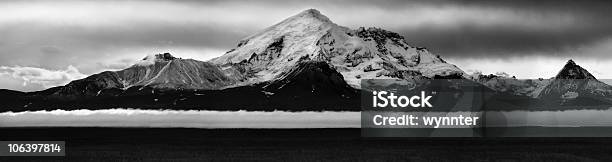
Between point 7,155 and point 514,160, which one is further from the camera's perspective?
point 514,160

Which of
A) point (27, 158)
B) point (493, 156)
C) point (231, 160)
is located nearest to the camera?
point (27, 158)

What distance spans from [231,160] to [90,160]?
2582 cm

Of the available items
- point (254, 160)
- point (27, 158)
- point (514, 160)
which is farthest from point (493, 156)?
point (27, 158)

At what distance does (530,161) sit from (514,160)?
13.6ft

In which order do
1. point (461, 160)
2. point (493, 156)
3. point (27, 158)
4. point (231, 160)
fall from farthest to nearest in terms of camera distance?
point (493, 156) < point (461, 160) < point (231, 160) < point (27, 158)

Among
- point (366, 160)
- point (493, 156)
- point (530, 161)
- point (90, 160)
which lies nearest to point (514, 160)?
point (530, 161)

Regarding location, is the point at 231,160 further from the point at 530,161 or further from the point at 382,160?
the point at 530,161

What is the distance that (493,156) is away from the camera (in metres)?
187

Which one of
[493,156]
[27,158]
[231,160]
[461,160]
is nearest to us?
[27,158]

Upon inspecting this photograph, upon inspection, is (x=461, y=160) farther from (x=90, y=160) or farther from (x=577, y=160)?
(x=90, y=160)

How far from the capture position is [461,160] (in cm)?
16875

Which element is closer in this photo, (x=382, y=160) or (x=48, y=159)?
(x=48, y=159)

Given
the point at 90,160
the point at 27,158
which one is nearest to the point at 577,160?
the point at 90,160

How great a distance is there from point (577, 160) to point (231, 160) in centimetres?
6687
